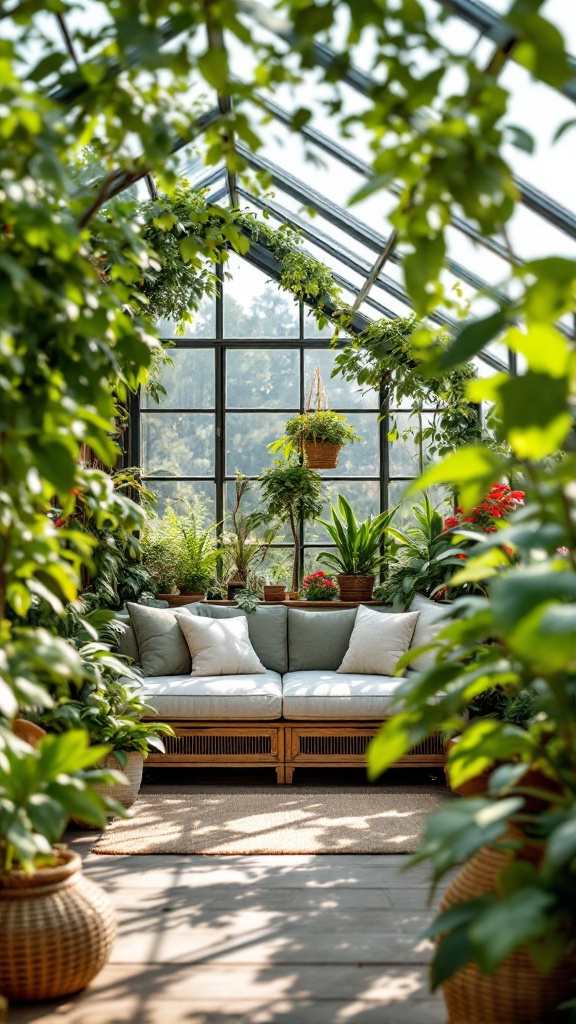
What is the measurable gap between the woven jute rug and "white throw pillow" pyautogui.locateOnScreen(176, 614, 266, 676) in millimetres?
671

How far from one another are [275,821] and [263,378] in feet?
11.5

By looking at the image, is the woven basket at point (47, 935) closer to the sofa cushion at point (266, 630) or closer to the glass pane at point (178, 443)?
the sofa cushion at point (266, 630)

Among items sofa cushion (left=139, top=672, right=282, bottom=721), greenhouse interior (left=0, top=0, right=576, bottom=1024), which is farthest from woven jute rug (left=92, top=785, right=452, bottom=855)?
sofa cushion (left=139, top=672, right=282, bottom=721)

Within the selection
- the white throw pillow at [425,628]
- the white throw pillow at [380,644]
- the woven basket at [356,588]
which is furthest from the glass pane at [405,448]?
the white throw pillow at [380,644]

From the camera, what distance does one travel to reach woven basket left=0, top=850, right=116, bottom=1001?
2072mm

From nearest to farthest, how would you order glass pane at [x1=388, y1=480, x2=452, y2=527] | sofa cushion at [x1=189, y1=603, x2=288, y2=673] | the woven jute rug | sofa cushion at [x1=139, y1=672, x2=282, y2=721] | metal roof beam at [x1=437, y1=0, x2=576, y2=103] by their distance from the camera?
metal roof beam at [x1=437, y1=0, x2=576, y2=103] → the woven jute rug → sofa cushion at [x1=139, y1=672, x2=282, y2=721] → sofa cushion at [x1=189, y1=603, x2=288, y2=673] → glass pane at [x1=388, y1=480, x2=452, y2=527]

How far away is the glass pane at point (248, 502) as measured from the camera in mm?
6434

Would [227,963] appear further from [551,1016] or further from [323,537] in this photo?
[323,537]

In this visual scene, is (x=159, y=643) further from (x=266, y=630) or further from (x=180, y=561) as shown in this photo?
(x=180, y=561)

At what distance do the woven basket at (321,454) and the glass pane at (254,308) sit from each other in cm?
110

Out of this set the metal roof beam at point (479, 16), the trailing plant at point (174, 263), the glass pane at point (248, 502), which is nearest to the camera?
the metal roof beam at point (479, 16)

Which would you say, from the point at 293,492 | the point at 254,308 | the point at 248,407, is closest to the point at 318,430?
the point at 293,492

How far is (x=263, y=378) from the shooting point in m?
6.60

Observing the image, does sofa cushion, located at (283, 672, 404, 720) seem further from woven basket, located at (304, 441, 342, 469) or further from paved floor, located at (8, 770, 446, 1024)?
woven basket, located at (304, 441, 342, 469)
